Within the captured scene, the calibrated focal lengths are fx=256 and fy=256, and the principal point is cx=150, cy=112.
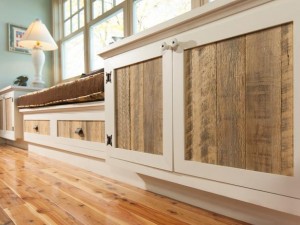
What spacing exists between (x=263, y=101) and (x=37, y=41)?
2.95 metres

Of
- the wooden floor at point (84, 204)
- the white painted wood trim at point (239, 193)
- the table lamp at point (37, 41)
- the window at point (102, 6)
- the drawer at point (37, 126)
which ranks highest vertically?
the window at point (102, 6)

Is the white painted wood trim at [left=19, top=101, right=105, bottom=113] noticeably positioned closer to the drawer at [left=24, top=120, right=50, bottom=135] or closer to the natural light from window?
the drawer at [left=24, top=120, right=50, bottom=135]

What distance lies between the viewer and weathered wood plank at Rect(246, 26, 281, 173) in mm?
676

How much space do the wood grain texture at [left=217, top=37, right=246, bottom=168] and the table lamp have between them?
8.82ft

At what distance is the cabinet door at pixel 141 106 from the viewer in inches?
38.3

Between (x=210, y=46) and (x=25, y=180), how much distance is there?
1.24 meters

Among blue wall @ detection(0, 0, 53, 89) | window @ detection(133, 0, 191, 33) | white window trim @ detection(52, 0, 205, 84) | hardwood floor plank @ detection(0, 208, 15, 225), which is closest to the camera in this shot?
hardwood floor plank @ detection(0, 208, 15, 225)

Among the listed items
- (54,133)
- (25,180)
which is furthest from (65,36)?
(25,180)

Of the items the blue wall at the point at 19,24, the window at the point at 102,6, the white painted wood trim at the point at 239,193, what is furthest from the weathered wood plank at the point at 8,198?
the blue wall at the point at 19,24

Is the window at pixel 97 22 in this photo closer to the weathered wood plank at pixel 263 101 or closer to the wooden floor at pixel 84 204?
the wooden floor at pixel 84 204

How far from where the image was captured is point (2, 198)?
3.67 feet

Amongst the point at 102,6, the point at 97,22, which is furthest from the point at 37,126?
the point at 102,6

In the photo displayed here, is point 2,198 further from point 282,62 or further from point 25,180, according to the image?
point 282,62

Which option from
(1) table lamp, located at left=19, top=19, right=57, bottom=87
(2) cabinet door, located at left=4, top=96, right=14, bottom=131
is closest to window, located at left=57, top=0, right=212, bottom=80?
(1) table lamp, located at left=19, top=19, right=57, bottom=87
